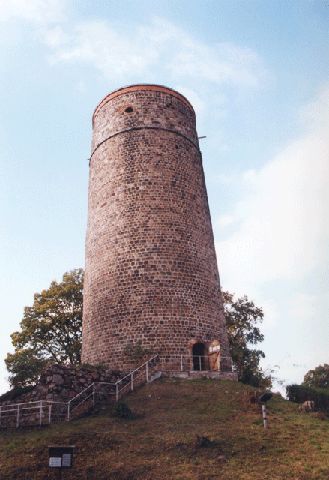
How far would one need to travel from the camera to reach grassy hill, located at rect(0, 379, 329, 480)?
978 centimetres

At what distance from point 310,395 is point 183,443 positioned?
7.89 m

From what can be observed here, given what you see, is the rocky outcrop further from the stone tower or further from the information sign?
the information sign

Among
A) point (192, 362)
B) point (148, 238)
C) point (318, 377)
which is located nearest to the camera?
point (192, 362)

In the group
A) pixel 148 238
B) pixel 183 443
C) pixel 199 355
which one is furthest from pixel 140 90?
pixel 183 443

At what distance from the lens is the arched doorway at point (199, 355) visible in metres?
18.8

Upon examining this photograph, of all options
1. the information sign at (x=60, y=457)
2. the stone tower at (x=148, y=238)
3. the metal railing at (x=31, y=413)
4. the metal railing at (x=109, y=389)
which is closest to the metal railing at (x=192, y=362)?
the stone tower at (x=148, y=238)

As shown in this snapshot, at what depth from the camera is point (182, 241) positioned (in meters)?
20.8

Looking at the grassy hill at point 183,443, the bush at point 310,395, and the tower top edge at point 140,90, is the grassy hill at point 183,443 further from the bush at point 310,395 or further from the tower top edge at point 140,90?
the tower top edge at point 140,90

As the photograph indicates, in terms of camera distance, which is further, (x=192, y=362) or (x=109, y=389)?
(x=192, y=362)

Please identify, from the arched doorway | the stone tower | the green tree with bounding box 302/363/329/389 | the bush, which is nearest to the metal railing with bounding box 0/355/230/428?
the arched doorway

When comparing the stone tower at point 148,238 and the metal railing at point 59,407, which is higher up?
the stone tower at point 148,238

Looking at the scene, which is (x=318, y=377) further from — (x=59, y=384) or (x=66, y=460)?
(x=66, y=460)

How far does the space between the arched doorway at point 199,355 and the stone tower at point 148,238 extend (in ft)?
0.30

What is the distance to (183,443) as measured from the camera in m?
11.0
